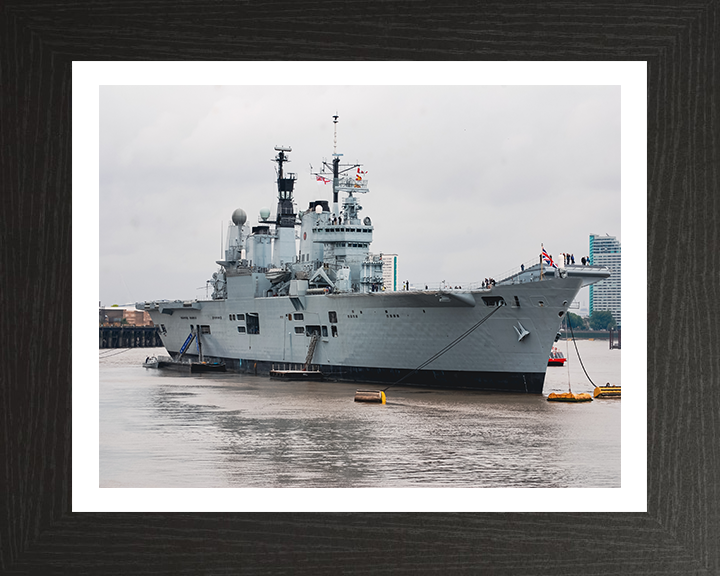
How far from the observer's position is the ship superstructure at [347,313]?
13.3 meters

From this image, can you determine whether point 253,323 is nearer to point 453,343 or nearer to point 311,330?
point 311,330

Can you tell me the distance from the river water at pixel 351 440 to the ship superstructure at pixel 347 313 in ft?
2.00

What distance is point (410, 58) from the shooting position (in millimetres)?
4004

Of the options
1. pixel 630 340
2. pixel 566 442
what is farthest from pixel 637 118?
pixel 566 442

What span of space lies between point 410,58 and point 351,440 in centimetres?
617

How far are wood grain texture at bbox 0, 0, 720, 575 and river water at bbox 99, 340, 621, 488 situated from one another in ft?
8.13

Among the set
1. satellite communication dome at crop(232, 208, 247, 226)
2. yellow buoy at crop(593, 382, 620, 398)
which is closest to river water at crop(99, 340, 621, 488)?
yellow buoy at crop(593, 382, 620, 398)

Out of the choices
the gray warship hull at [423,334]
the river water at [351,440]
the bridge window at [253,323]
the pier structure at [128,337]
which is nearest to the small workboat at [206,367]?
the bridge window at [253,323]

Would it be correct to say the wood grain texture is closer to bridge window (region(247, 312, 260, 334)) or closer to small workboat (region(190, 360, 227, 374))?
bridge window (region(247, 312, 260, 334))

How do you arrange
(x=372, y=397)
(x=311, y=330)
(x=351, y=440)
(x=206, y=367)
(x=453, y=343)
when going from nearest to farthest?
1. (x=351, y=440)
2. (x=372, y=397)
3. (x=453, y=343)
4. (x=311, y=330)
5. (x=206, y=367)

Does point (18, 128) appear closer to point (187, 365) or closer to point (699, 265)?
point (699, 265)

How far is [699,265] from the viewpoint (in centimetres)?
403

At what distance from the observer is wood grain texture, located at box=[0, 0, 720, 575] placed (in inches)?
154

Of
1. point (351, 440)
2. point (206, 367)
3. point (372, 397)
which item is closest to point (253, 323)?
point (206, 367)
